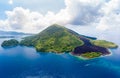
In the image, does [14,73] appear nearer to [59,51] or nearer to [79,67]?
[79,67]

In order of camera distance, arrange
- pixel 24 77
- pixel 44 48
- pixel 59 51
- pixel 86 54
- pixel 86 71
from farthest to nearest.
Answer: pixel 44 48, pixel 59 51, pixel 86 54, pixel 86 71, pixel 24 77

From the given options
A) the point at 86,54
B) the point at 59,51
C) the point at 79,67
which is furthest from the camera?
the point at 59,51

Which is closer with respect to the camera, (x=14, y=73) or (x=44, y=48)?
(x=14, y=73)

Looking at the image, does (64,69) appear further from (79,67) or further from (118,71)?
(118,71)

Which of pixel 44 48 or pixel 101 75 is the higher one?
pixel 44 48

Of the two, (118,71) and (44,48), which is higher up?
(44,48)

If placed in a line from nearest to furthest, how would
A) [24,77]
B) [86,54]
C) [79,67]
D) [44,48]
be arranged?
[24,77] < [79,67] < [86,54] < [44,48]

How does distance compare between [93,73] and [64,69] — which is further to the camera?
[64,69]

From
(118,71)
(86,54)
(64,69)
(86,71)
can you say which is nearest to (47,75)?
(64,69)

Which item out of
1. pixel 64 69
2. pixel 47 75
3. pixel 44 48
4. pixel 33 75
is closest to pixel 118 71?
pixel 64 69
